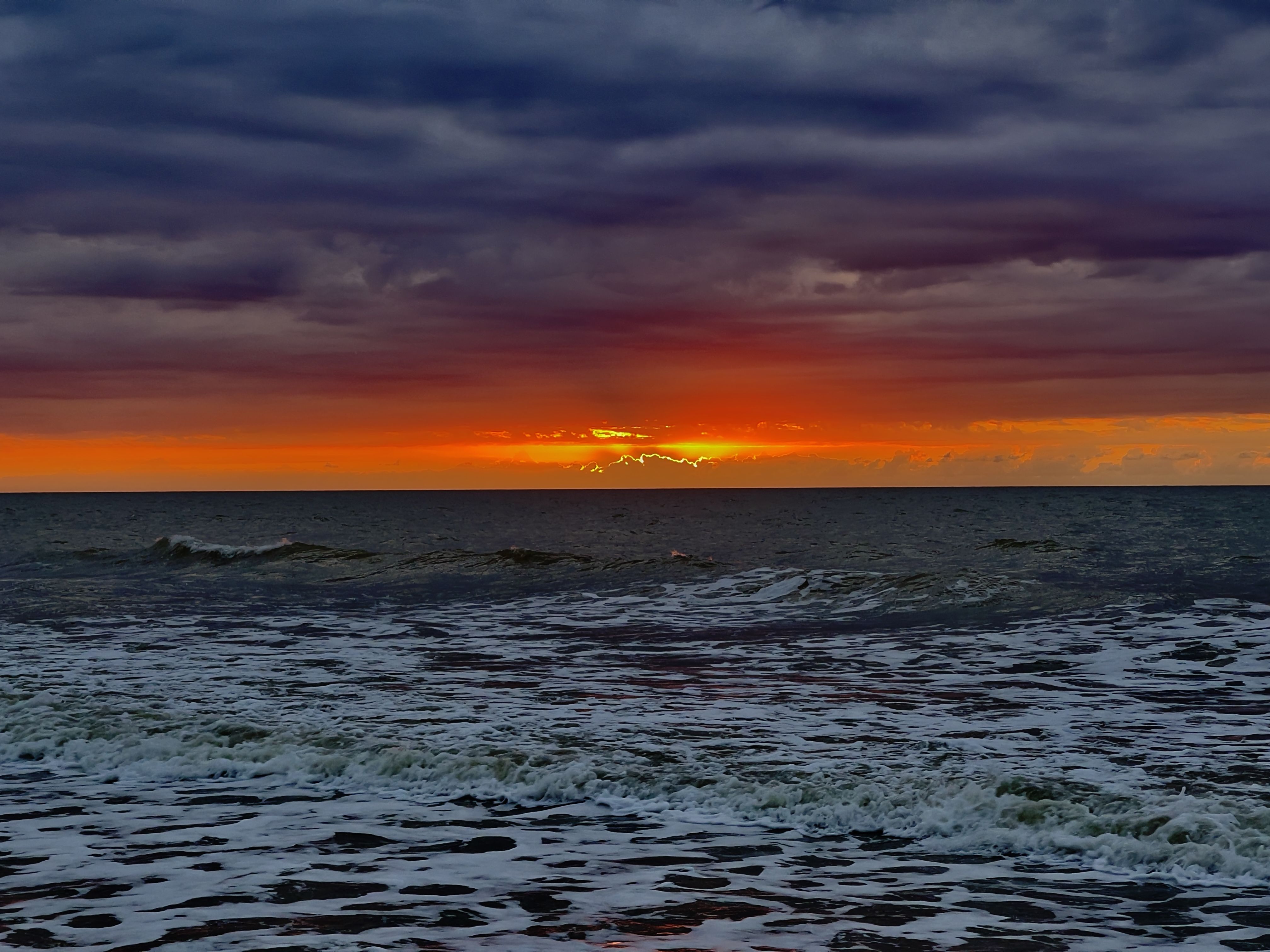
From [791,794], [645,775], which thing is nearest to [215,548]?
[645,775]

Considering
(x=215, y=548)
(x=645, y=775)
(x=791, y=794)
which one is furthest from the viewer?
(x=215, y=548)

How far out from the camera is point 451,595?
112ft

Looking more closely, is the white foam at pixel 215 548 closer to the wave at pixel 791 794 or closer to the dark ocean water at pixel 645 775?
the dark ocean water at pixel 645 775

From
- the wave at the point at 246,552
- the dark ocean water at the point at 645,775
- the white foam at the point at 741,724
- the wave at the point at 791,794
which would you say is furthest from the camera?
the wave at the point at 246,552

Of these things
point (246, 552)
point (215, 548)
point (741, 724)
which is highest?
point (215, 548)

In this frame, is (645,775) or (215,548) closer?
(645,775)

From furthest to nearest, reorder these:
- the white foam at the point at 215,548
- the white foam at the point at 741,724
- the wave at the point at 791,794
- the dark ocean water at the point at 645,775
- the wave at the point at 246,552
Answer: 1. the white foam at the point at 215,548
2. the wave at the point at 246,552
3. the white foam at the point at 741,724
4. the wave at the point at 791,794
5. the dark ocean water at the point at 645,775

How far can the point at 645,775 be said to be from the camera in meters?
11.6

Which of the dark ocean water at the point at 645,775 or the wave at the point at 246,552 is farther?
the wave at the point at 246,552

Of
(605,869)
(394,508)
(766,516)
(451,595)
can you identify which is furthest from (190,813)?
(394,508)

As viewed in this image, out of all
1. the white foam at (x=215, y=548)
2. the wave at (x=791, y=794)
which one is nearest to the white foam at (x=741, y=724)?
the wave at (x=791, y=794)

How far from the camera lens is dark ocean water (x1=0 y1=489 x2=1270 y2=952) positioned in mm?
7648

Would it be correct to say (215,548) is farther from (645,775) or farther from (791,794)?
(791,794)

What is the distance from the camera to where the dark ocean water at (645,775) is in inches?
301
